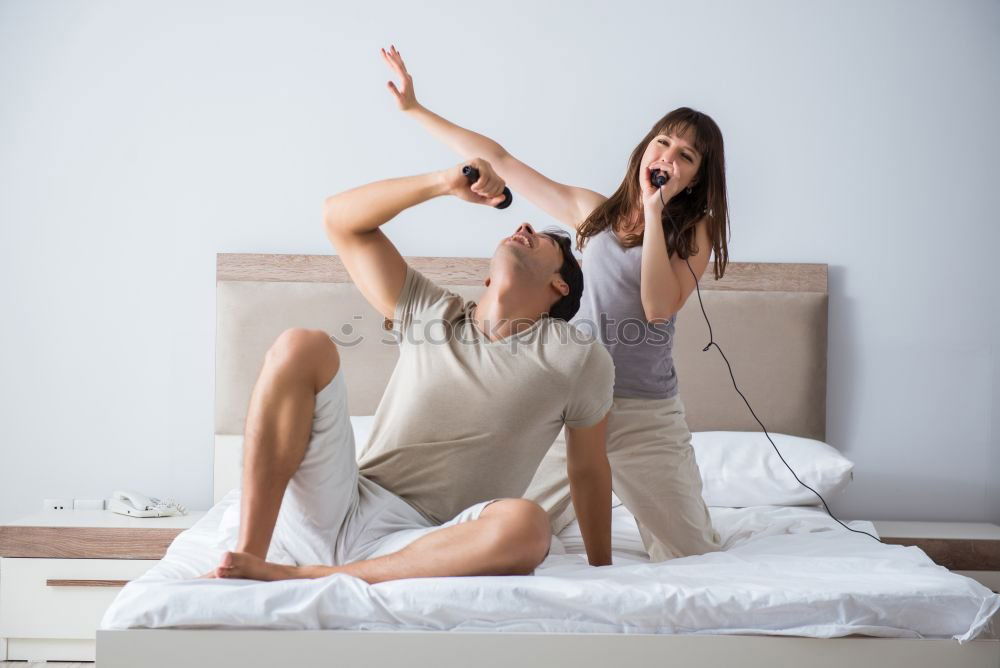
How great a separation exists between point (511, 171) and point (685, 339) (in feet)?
3.11

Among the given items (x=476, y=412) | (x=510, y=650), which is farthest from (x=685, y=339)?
(x=510, y=650)

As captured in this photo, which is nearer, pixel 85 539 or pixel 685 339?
pixel 85 539

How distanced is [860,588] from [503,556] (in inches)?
22.8

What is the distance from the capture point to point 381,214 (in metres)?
1.70

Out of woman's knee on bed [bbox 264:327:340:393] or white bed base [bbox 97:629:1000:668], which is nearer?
white bed base [bbox 97:629:1000:668]

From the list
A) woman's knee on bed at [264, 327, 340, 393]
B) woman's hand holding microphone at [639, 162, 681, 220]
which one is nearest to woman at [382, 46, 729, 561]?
woman's hand holding microphone at [639, 162, 681, 220]

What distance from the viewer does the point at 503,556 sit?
1456 mm

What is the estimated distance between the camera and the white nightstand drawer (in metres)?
2.42

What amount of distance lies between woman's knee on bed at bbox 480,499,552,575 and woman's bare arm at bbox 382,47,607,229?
0.91m

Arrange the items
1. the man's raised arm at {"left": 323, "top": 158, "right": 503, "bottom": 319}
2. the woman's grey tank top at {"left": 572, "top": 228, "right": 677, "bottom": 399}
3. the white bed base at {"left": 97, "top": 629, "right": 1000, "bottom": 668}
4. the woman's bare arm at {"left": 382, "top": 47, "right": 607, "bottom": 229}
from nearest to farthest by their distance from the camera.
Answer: the white bed base at {"left": 97, "top": 629, "right": 1000, "bottom": 668}, the man's raised arm at {"left": 323, "top": 158, "right": 503, "bottom": 319}, the woman's grey tank top at {"left": 572, "top": 228, "right": 677, "bottom": 399}, the woman's bare arm at {"left": 382, "top": 47, "right": 607, "bottom": 229}

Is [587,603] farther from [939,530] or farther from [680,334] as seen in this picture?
[939,530]

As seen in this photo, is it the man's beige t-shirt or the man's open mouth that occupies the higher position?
the man's open mouth

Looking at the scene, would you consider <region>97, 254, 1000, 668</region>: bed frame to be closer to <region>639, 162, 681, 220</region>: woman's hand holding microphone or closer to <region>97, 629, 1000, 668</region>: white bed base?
<region>639, 162, 681, 220</region>: woman's hand holding microphone

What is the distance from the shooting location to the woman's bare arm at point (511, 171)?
86.4 inches
